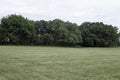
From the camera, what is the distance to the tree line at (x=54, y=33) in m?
66.1

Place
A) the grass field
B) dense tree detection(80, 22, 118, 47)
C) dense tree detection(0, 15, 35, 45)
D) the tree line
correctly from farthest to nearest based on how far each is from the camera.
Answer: dense tree detection(80, 22, 118, 47), the tree line, dense tree detection(0, 15, 35, 45), the grass field

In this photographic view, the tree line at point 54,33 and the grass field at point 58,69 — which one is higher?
the tree line at point 54,33

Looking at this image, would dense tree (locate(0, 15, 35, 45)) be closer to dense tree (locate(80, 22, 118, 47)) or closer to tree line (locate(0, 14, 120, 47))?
tree line (locate(0, 14, 120, 47))

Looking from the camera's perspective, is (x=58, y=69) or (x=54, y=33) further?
(x=54, y=33)

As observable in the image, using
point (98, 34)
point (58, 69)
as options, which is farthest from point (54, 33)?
point (58, 69)

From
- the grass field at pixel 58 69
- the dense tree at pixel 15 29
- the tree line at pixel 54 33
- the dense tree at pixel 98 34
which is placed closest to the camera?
the grass field at pixel 58 69

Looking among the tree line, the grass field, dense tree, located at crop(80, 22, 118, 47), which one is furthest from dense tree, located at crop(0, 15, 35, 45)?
the grass field

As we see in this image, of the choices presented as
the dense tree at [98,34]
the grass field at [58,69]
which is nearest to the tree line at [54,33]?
the dense tree at [98,34]

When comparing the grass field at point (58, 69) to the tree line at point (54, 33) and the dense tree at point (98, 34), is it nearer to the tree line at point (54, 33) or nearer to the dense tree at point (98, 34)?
the tree line at point (54, 33)

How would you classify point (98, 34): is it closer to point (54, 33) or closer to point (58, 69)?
point (54, 33)

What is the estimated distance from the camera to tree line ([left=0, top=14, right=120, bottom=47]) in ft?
217

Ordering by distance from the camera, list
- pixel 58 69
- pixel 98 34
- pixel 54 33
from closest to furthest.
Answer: pixel 58 69
pixel 54 33
pixel 98 34

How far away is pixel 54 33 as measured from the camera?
7162 cm

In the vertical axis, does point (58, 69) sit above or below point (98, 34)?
below
